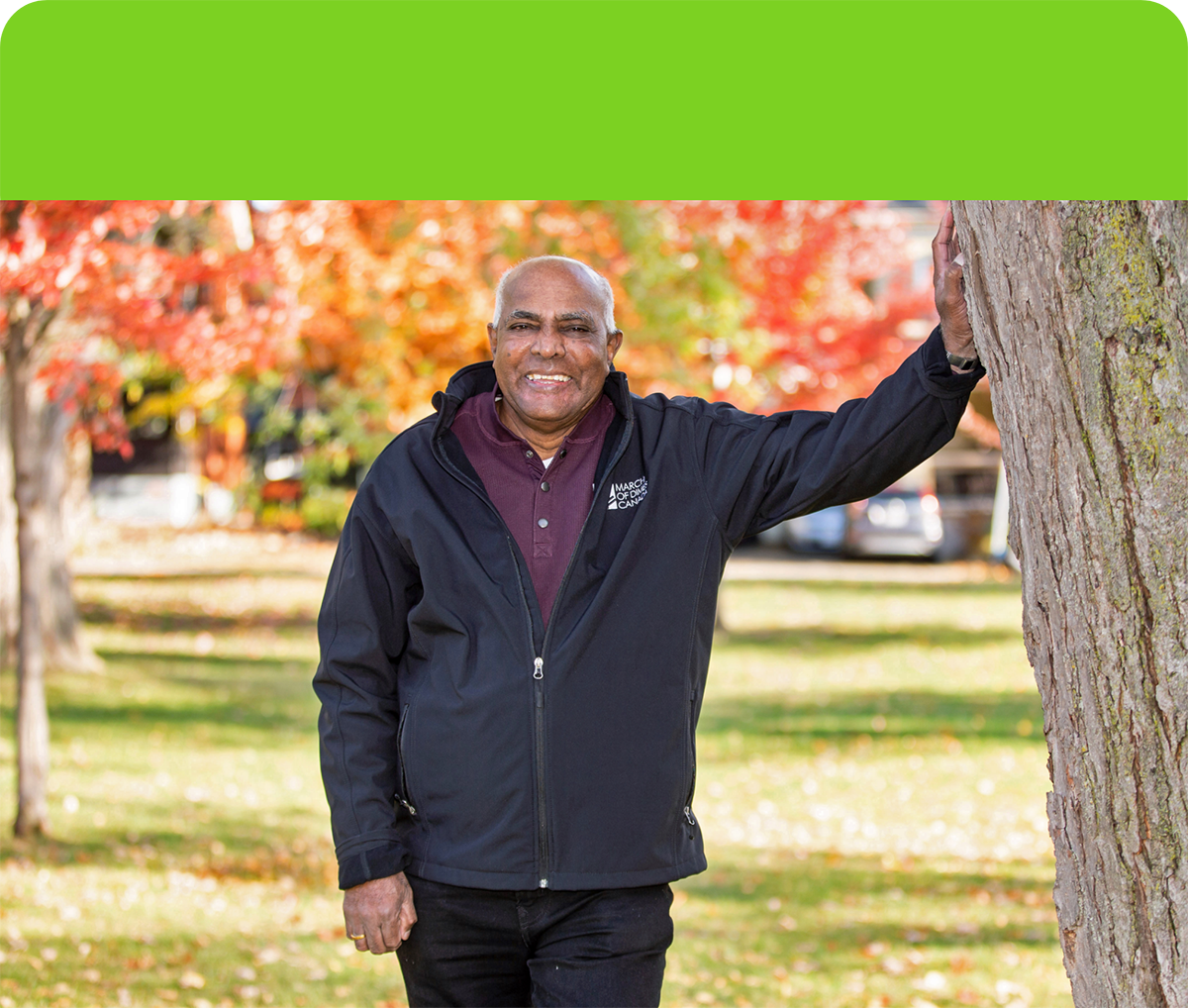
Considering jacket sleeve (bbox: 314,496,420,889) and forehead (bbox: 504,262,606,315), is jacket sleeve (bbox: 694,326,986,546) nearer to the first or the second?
forehead (bbox: 504,262,606,315)

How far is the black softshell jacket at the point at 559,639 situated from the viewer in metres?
2.84

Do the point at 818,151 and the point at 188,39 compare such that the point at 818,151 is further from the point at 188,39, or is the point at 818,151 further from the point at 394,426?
the point at 394,426

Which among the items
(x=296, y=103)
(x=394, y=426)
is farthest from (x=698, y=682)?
(x=394, y=426)

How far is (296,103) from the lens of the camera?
211cm

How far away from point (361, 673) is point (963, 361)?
56.2 inches

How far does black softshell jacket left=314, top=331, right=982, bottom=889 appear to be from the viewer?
2.84 meters

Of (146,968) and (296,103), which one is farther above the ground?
(296,103)

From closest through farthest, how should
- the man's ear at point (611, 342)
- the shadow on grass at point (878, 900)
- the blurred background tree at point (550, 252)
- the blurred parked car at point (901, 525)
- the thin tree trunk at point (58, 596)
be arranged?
1. the man's ear at point (611, 342)
2. the shadow on grass at point (878, 900)
3. the blurred background tree at point (550, 252)
4. the thin tree trunk at point (58, 596)
5. the blurred parked car at point (901, 525)

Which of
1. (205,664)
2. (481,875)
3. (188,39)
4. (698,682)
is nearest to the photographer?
(188,39)

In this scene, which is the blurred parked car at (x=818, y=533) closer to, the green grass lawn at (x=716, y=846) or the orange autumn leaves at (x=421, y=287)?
the orange autumn leaves at (x=421, y=287)

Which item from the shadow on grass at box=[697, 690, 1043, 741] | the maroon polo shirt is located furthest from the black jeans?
the shadow on grass at box=[697, 690, 1043, 741]

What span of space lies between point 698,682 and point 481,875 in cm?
62

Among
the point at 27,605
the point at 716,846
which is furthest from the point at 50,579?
the point at 716,846

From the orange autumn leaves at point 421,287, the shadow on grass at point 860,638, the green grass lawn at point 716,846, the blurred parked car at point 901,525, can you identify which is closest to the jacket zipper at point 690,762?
the green grass lawn at point 716,846
